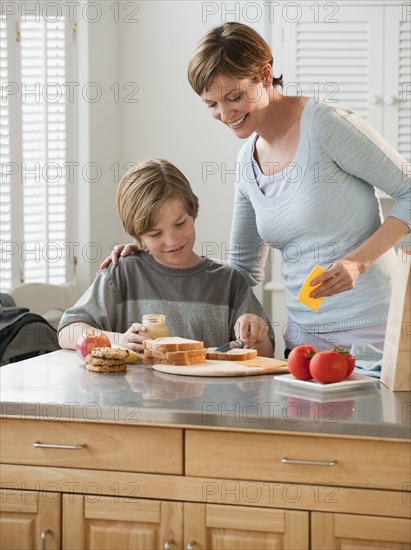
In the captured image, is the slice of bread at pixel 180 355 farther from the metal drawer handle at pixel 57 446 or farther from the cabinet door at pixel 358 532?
the cabinet door at pixel 358 532

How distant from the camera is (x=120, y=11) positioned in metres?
4.01

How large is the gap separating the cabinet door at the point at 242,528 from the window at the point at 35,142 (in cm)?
226

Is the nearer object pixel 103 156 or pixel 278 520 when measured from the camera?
pixel 278 520

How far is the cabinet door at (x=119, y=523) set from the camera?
1.61m

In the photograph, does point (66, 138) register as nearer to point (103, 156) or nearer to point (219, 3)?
point (103, 156)

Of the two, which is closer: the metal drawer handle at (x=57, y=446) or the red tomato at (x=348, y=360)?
the metal drawer handle at (x=57, y=446)

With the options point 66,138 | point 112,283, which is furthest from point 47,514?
point 66,138

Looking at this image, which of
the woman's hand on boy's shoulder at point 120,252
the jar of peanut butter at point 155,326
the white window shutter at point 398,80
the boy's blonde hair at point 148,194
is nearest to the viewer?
the jar of peanut butter at point 155,326

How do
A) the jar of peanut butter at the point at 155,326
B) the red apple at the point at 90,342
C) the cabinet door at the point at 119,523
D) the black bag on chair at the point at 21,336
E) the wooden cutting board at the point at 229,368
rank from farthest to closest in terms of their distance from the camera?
the black bag on chair at the point at 21,336 → the jar of peanut butter at the point at 155,326 → the red apple at the point at 90,342 → the wooden cutting board at the point at 229,368 → the cabinet door at the point at 119,523

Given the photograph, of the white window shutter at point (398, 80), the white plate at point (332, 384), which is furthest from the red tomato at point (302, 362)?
the white window shutter at point (398, 80)

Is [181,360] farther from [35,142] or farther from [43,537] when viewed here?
[35,142]

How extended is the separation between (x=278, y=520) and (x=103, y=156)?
2665 mm

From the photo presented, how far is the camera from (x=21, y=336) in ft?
9.43

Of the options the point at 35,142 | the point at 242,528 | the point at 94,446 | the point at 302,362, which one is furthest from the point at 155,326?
the point at 35,142
